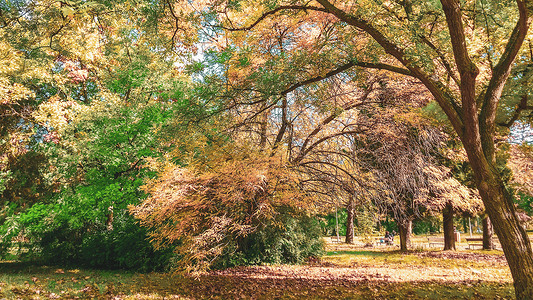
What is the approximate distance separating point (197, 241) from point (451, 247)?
17.1 m

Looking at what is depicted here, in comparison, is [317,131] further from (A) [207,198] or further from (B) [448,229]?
(B) [448,229]

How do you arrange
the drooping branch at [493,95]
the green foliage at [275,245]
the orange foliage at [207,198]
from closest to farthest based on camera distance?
the drooping branch at [493,95], the orange foliage at [207,198], the green foliage at [275,245]

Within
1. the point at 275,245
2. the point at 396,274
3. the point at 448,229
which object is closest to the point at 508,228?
the point at 396,274

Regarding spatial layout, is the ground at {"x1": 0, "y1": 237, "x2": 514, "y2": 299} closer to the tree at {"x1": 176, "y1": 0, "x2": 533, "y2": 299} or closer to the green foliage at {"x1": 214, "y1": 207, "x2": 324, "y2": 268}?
the green foliage at {"x1": 214, "y1": 207, "x2": 324, "y2": 268}

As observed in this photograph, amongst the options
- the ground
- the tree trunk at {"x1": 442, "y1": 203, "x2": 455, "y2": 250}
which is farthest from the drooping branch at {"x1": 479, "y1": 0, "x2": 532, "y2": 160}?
the tree trunk at {"x1": 442, "y1": 203, "x2": 455, "y2": 250}

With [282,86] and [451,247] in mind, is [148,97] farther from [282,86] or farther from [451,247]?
[451,247]

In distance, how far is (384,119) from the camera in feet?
32.4

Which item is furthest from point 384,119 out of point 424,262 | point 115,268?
point 115,268

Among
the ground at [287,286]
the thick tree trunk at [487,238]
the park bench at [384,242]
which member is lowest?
the park bench at [384,242]

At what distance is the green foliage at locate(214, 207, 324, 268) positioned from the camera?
1231 cm

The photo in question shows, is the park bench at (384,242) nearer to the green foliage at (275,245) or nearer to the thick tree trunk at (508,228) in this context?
the green foliage at (275,245)

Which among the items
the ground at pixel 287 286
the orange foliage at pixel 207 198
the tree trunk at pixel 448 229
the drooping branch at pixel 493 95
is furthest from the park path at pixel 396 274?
the tree trunk at pixel 448 229

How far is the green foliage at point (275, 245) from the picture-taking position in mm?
12313

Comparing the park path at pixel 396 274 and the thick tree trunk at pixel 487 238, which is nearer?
the park path at pixel 396 274
